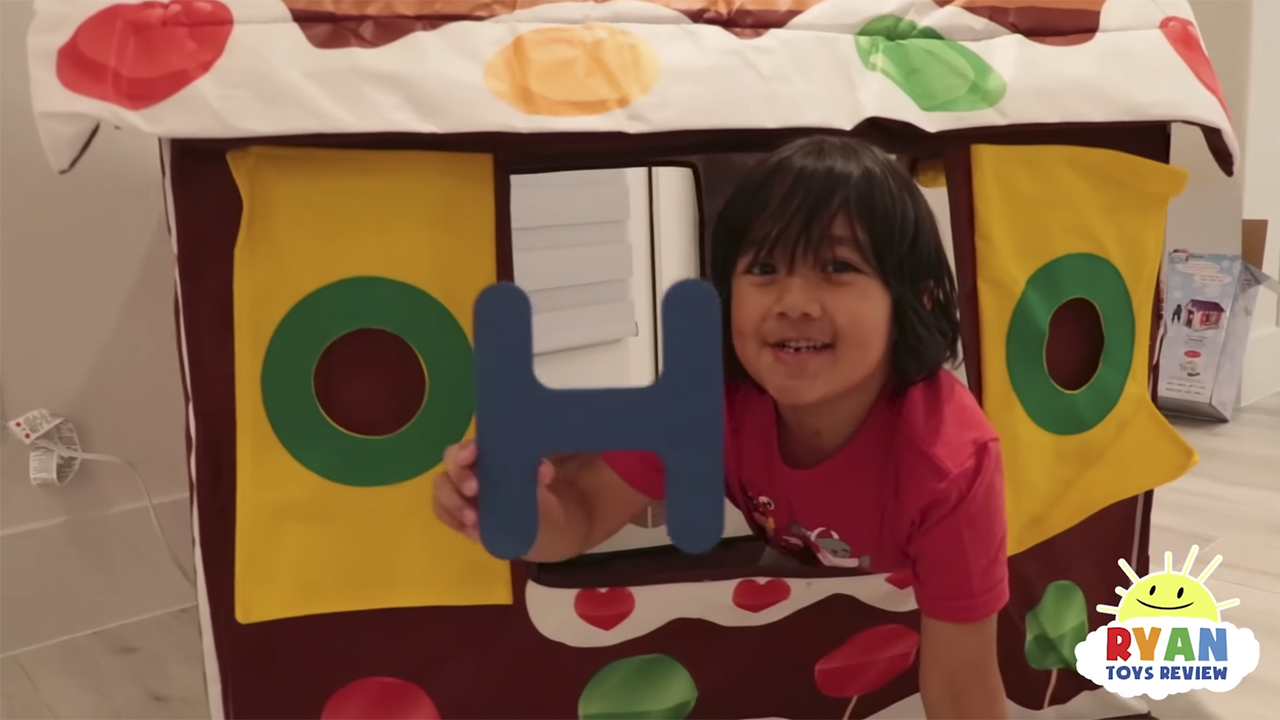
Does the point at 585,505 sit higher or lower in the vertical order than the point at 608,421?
lower

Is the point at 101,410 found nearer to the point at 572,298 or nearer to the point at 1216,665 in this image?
the point at 572,298

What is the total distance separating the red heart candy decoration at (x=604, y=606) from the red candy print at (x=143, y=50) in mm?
433

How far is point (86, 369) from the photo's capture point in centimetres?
99

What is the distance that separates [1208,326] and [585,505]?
1320 mm

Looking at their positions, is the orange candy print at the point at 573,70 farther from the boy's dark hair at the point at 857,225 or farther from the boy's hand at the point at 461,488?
the boy's hand at the point at 461,488

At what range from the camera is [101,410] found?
1.00m

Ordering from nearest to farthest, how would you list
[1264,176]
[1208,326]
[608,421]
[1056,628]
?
[608,421], [1056,628], [1208,326], [1264,176]

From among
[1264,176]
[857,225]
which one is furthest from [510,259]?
[1264,176]

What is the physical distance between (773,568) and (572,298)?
0.39 metres

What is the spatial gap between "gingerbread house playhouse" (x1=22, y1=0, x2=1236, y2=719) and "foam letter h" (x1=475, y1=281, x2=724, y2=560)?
0.29ft

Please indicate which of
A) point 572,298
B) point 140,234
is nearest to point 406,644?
point 572,298

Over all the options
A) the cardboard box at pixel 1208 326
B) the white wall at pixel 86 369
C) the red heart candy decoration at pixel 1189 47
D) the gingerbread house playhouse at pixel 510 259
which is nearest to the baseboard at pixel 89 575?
the white wall at pixel 86 369

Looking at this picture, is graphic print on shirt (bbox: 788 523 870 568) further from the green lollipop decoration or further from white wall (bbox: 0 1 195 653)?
white wall (bbox: 0 1 195 653)

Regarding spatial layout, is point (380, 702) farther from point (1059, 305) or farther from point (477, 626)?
point (1059, 305)
